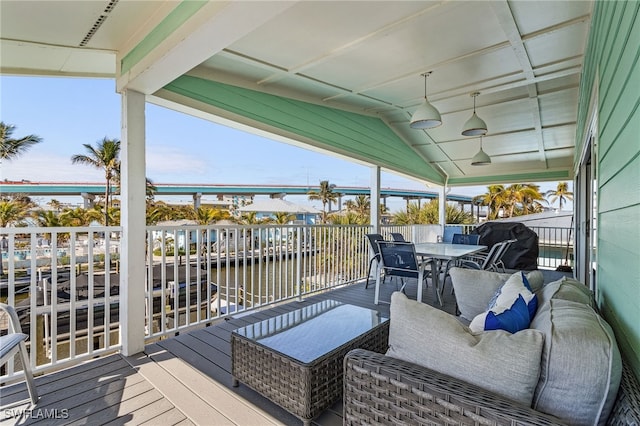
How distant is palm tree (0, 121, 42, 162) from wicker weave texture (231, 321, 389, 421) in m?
15.8

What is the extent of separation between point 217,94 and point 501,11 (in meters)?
2.93

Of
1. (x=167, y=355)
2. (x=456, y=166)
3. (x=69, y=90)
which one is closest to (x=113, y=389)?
(x=167, y=355)

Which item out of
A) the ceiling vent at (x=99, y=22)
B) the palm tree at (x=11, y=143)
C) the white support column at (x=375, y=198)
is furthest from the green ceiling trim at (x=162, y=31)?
the palm tree at (x=11, y=143)

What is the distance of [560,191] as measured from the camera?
22.1 m

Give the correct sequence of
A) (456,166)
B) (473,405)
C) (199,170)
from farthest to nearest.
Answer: (199,170)
(456,166)
(473,405)

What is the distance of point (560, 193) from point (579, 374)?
26745mm

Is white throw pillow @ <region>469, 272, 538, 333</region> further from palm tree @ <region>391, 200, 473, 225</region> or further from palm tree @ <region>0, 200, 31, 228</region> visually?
palm tree @ <region>0, 200, 31, 228</region>

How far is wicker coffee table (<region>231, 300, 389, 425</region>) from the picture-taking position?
176 centimetres

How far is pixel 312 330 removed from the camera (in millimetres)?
2277

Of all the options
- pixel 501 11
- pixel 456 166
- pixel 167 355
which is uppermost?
pixel 501 11

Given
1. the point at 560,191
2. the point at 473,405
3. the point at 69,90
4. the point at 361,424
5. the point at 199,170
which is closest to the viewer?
the point at 473,405

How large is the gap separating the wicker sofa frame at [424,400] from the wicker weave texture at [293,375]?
487 mm

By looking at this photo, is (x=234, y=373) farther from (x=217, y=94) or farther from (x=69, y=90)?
(x=69, y=90)

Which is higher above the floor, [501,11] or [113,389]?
[501,11]
